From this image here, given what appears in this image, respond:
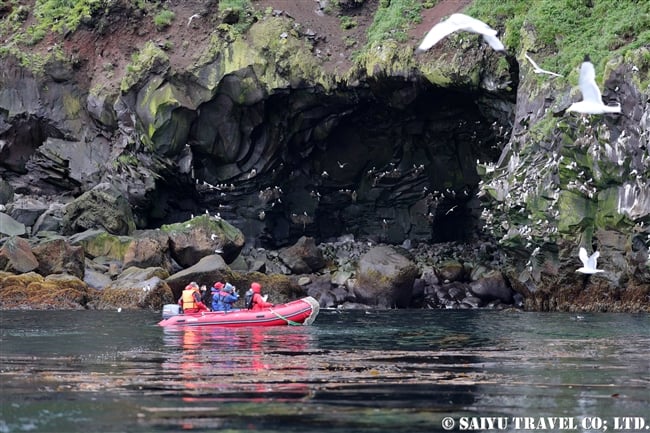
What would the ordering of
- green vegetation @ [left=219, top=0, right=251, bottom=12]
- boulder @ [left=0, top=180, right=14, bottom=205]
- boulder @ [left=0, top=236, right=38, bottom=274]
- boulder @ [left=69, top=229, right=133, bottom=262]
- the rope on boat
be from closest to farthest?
the rope on boat → boulder @ [left=0, top=236, right=38, bottom=274] → boulder @ [left=69, top=229, right=133, bottom=262] → boulder @ [left=0, top=180, right=14, bottom=205] → green vegetation @ [left=219, top=0, right=251, bottom=12]

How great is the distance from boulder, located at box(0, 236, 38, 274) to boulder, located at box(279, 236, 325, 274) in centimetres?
1448

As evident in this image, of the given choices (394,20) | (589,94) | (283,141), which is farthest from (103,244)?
(589,94)

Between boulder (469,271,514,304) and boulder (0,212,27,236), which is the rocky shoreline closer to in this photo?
boulder (469,271,514,304)

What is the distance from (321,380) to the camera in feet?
48.4

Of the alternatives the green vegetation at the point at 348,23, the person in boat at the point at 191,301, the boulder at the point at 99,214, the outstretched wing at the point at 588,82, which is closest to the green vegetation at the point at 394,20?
the green vegetation at the point at 348,23

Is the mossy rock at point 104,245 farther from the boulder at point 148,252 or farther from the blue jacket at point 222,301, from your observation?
the blue jacket at point 222,301

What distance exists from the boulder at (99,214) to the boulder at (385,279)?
1166cm

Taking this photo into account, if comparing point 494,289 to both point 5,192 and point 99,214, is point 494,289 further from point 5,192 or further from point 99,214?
point 5,192

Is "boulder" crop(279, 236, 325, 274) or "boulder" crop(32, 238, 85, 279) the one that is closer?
"boulder" crop(32, 238, 85, 279)

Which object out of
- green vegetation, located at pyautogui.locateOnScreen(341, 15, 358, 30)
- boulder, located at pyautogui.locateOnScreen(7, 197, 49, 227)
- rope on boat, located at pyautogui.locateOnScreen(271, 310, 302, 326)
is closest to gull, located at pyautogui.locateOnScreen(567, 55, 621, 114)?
rope on boat, located at pyautogui.locateOnScreen(271, 310, 302, 326)

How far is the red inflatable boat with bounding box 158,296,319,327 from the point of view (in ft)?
97.9

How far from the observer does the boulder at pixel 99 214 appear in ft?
155

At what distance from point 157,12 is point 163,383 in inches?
1789

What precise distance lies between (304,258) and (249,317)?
839 inches
